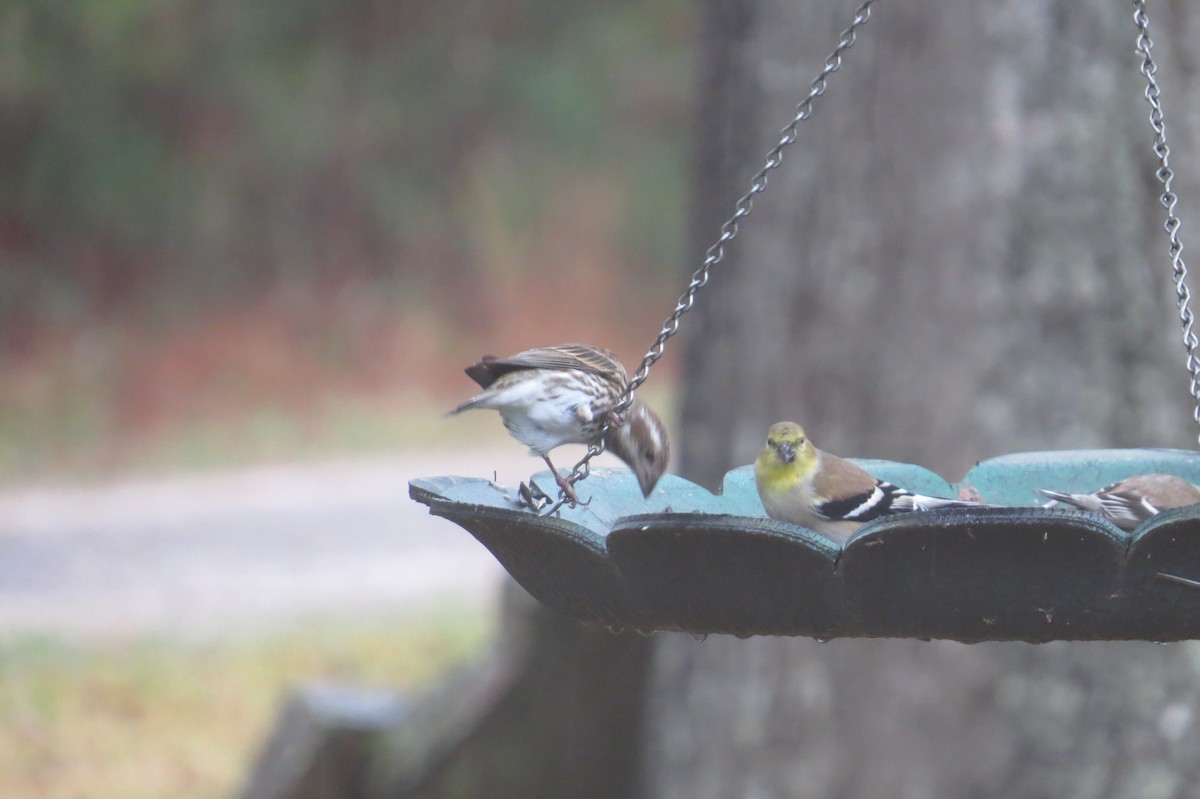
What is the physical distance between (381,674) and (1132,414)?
225 inches

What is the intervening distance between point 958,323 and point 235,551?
8489 millimetres

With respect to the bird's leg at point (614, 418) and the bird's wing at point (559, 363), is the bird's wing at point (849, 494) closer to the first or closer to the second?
the bird's leg at point (614, 418)

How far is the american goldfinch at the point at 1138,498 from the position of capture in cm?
277

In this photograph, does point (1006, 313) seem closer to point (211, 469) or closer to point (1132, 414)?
point (1132, 414)

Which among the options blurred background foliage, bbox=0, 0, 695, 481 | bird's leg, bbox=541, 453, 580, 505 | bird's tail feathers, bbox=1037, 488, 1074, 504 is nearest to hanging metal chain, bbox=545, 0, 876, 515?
bird's leg, bbox=541, 453, 580, 505

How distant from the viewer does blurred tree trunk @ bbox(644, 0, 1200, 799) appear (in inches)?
196

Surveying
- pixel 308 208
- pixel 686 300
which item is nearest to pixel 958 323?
pixel 686 300

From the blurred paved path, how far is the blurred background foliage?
4.07 feet

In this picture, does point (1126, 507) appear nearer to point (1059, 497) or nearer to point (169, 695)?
point (1059, 497)

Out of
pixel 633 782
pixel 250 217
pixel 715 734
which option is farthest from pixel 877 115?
pixel 250 217

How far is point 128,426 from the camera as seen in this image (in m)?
16.5

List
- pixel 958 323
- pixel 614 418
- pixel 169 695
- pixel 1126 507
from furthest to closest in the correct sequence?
pixel 169 695
pixel 958 323
pixel 614 418
pixel 1126 507

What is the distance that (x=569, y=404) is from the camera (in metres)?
3.58

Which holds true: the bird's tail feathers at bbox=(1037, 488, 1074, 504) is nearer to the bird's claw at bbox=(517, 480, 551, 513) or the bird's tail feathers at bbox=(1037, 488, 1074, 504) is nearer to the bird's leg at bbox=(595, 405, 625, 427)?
the bird's leg at bbox=(595, 405, 625, 427)
